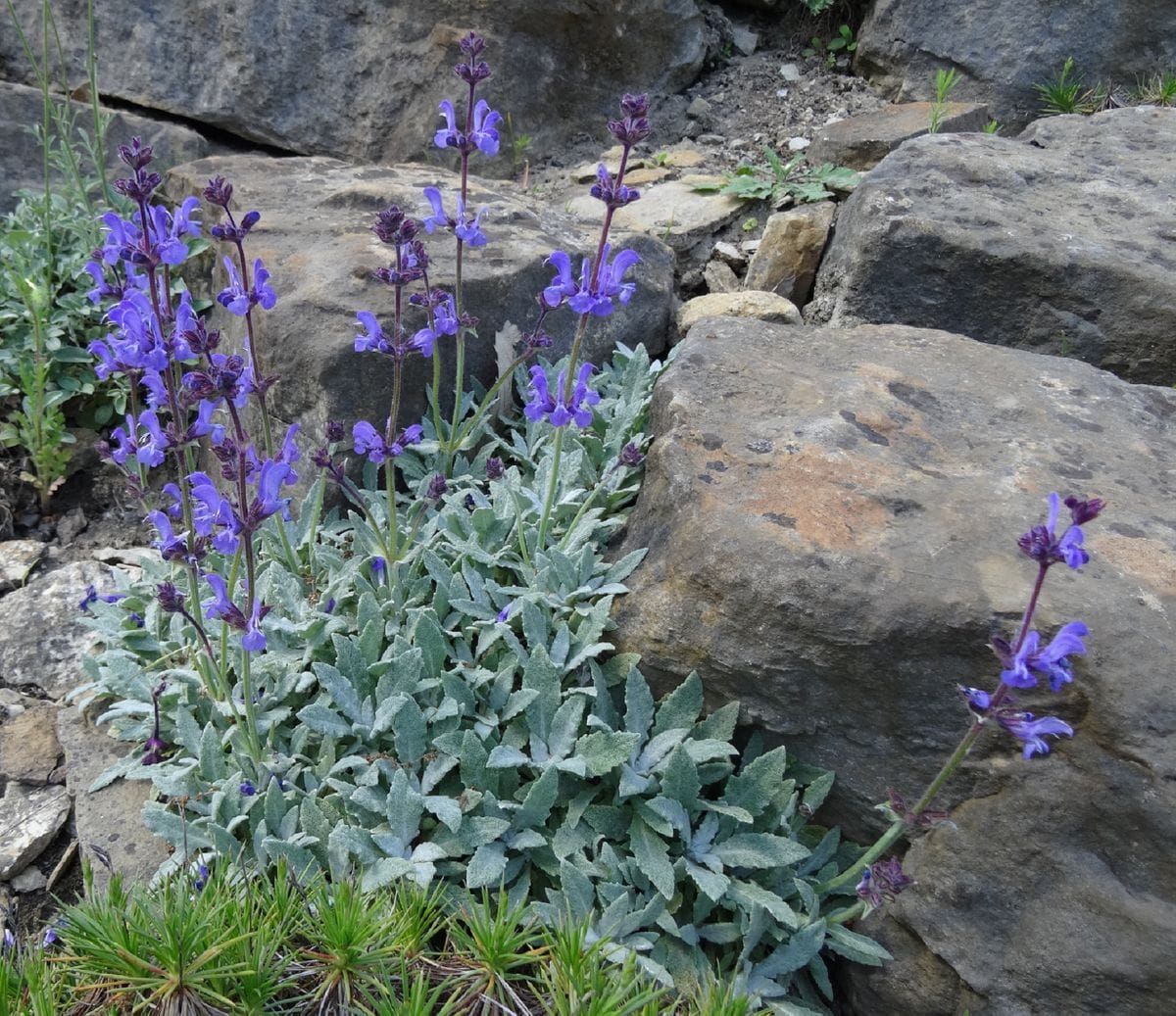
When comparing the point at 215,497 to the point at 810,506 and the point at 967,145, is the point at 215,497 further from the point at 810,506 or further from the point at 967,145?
the point at 967,145

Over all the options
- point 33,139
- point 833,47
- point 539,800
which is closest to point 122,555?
point 539,800

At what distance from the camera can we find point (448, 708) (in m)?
3.37

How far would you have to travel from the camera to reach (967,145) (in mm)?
5570

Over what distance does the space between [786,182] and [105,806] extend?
502cm

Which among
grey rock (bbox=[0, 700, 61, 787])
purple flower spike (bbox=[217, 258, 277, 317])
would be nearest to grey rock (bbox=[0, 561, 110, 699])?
grey rock (bbox=[0, 700, 61, 787])

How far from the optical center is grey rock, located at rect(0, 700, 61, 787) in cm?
380

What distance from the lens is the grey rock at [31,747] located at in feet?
12.5

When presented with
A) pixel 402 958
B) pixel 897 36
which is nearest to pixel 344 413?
pixel 402 958

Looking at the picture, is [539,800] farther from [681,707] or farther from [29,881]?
[29,881]

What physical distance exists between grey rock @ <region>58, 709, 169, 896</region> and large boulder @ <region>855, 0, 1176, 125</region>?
654 cm

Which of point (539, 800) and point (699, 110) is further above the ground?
point (699, 110)

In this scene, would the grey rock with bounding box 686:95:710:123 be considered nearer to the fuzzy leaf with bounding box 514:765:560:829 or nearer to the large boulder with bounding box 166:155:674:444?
the large boulder with bounding box 166:155:674:444

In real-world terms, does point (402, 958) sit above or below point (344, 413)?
below

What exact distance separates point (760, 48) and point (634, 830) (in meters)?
6.54
